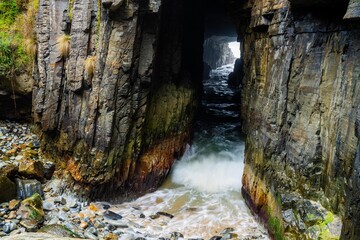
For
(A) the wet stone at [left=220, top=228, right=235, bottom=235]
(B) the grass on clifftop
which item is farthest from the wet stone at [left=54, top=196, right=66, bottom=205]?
(B) the grass on clifftop

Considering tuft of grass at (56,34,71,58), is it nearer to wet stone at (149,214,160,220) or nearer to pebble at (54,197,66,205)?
pebble at (54,197,66,205)

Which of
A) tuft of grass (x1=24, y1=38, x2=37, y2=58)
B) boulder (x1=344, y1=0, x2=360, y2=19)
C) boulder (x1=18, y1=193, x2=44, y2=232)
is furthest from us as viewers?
tuft of grass (x1=24, y1=38, x2=37, y2=58)

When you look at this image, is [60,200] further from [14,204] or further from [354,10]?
[354,10]

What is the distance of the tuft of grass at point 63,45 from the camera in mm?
11688

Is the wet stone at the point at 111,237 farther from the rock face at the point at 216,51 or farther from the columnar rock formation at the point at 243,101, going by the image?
the rock face at the point at 216,51

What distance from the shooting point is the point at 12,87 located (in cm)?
1312

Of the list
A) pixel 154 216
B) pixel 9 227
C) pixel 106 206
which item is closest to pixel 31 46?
pixel 106 206

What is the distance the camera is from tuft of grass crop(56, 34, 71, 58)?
1169cm

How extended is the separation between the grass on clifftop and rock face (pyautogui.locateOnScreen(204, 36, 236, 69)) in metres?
31.2

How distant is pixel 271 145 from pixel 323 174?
224 centimetres

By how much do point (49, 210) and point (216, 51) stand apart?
42.7 m

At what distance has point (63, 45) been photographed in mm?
11680

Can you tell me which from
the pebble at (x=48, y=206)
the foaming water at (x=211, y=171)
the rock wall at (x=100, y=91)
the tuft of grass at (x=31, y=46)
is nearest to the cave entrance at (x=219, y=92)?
the foaming water at (x=211, y=171)

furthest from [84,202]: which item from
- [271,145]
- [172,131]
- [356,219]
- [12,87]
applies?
[356,219]
